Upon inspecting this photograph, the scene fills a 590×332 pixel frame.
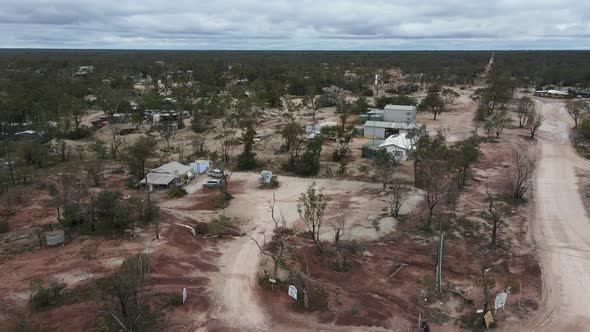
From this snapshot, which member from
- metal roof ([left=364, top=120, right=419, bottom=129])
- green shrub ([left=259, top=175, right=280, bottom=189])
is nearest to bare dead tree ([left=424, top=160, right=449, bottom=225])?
green shrub ([left=259, top=175, right=280, bottom=189])

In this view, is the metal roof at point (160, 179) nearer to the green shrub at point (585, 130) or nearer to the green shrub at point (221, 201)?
the green shrub at point (221, 201)

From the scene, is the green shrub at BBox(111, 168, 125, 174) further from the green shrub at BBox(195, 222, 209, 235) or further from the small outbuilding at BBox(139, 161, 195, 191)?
the green shrub at BBox(195, 222, 209, 235)

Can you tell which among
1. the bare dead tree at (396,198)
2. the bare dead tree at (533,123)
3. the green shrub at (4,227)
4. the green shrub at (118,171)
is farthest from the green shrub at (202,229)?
the bare dead tree at (533,123)

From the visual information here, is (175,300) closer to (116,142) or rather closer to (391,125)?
(116,142)

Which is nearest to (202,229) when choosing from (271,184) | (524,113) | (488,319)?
(271,184)

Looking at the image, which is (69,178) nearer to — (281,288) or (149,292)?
(149,292)
